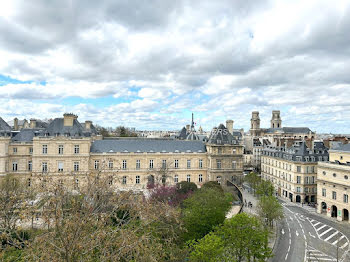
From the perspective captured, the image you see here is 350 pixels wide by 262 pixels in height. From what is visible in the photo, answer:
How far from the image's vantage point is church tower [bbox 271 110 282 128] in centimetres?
15912

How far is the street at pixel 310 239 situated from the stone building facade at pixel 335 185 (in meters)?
2.15

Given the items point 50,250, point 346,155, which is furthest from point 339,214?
point 50,250

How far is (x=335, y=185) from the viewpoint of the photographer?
4016 cm

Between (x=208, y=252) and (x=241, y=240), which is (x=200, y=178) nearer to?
(x=241, y=240)

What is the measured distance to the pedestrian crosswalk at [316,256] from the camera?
26.4 metres

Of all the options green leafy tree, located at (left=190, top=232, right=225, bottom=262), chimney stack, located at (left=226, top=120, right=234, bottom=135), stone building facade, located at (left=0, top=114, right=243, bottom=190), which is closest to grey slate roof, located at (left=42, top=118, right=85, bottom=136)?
stone building facade, located at (left=0, top=114, right=243, bottom=190)

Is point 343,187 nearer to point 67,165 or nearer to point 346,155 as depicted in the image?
point 346,155

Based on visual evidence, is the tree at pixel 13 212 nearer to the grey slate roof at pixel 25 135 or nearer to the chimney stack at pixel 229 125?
the grey slate roof at pixel 25 135

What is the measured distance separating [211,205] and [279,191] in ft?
119

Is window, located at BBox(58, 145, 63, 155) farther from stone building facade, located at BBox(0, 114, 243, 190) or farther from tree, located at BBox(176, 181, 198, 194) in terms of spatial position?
tree, located at BBox(176, 181, 198, 194)

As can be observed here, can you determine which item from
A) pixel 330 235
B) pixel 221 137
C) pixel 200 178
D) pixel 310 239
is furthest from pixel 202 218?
pixel 221 137

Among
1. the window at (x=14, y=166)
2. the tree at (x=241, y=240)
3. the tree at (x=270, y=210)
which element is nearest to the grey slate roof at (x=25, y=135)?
the window at (x=14, y=166)

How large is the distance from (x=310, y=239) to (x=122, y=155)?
114 feet

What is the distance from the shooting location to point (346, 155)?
1578 inches
